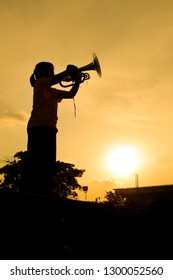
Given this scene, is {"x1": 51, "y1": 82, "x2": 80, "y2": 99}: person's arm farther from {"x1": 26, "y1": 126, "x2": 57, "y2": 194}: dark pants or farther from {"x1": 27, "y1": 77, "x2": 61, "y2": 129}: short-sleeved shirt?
{"x1": 26, "y1": 126, "x2": 57, "y2": 194}: dark pants

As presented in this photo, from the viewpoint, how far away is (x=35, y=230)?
106 inches

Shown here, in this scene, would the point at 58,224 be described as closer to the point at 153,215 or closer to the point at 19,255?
the point at 19,255

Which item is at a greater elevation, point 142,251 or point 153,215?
point 153,215

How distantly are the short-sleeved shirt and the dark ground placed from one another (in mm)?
1527

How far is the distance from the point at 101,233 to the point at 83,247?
0.24 metres

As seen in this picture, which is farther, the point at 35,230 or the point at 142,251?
the point at 142,251

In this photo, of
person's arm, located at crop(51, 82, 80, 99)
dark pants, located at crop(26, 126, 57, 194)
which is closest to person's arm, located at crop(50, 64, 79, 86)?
person's arm, located at crop(51, 82, 80, 99)

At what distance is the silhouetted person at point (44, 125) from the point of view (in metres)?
3.96

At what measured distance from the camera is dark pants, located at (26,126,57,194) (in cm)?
393

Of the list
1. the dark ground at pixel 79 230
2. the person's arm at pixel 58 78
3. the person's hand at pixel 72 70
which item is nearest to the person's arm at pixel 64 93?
the person's arm at pixel 58 78

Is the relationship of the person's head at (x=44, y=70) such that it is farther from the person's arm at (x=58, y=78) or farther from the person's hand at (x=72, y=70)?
the person's hand at (x=72, y=70)

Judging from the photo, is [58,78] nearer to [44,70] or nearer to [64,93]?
[64,93]

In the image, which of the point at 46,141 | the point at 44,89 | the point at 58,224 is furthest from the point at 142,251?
the point at 44,89
